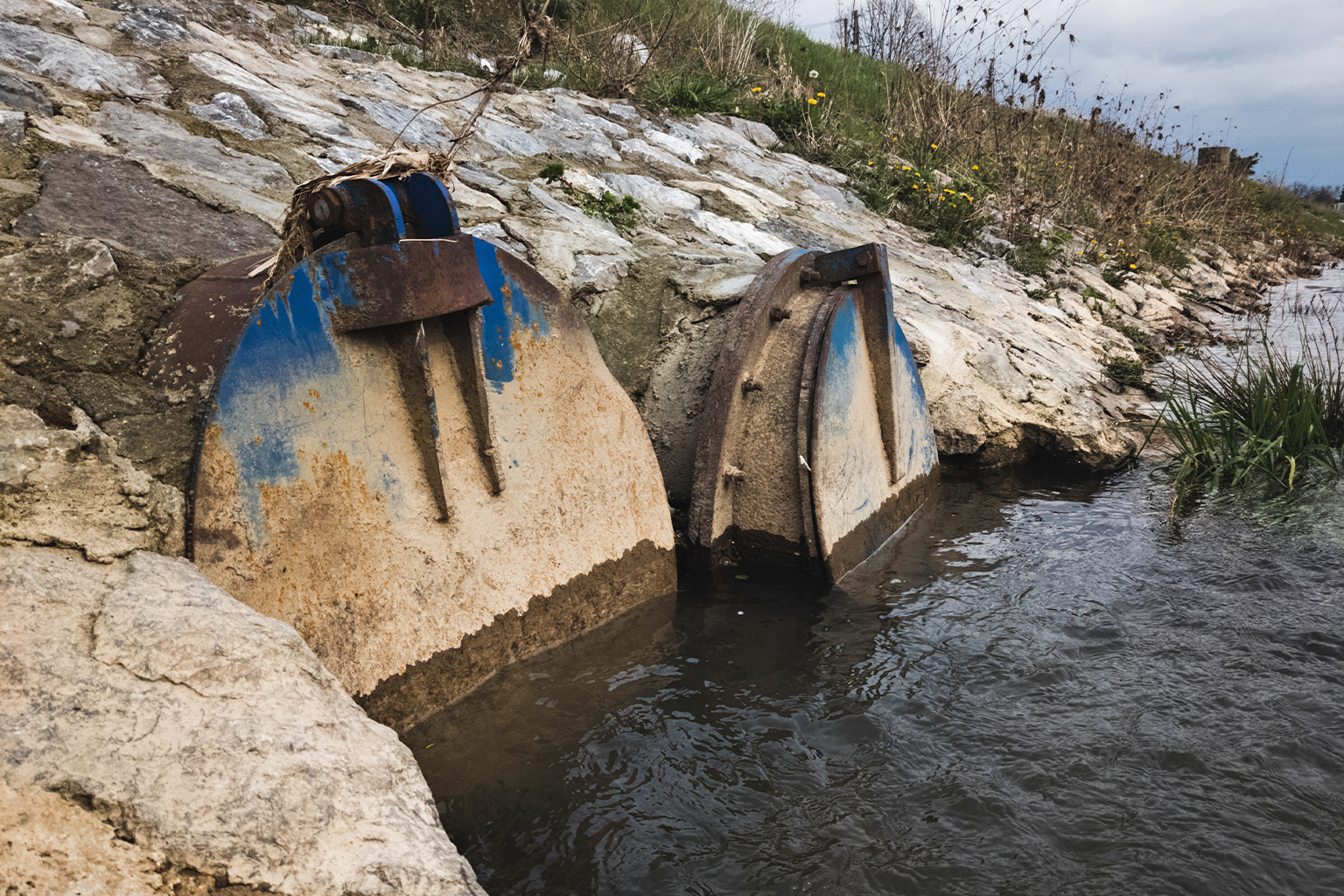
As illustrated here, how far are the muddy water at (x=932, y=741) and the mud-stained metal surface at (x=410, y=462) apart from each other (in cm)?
24

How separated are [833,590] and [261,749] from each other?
6.72 feet

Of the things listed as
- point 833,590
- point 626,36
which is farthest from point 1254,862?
point 626,36

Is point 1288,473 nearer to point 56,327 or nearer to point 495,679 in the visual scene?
point 495,679


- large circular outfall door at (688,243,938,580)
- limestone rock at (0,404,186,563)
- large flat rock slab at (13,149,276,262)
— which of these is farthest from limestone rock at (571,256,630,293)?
limestone rock at (0,404,186,563)

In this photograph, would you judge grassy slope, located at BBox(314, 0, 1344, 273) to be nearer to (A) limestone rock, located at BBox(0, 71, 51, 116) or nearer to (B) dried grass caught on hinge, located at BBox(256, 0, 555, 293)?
(A) limestone rock, located at BBox(0, 71, 51, 116)

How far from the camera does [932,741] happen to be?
6.82 ft

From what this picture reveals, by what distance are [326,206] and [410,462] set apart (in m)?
0.61

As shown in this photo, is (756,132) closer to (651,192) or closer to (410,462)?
(651,192)

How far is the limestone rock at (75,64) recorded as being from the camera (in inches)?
120

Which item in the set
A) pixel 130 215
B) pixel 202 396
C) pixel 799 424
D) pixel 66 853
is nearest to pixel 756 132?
pixel 799 424

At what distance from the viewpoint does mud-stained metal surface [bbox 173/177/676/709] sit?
172cm

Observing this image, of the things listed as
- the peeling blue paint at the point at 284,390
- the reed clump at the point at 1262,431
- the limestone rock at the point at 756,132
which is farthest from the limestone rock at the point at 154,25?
the reed clump at the point at 1262,431

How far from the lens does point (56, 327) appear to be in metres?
Result: 1.69

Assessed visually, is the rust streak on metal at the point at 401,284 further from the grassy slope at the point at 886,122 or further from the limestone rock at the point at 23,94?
the grassy slope at the point at 886,122
